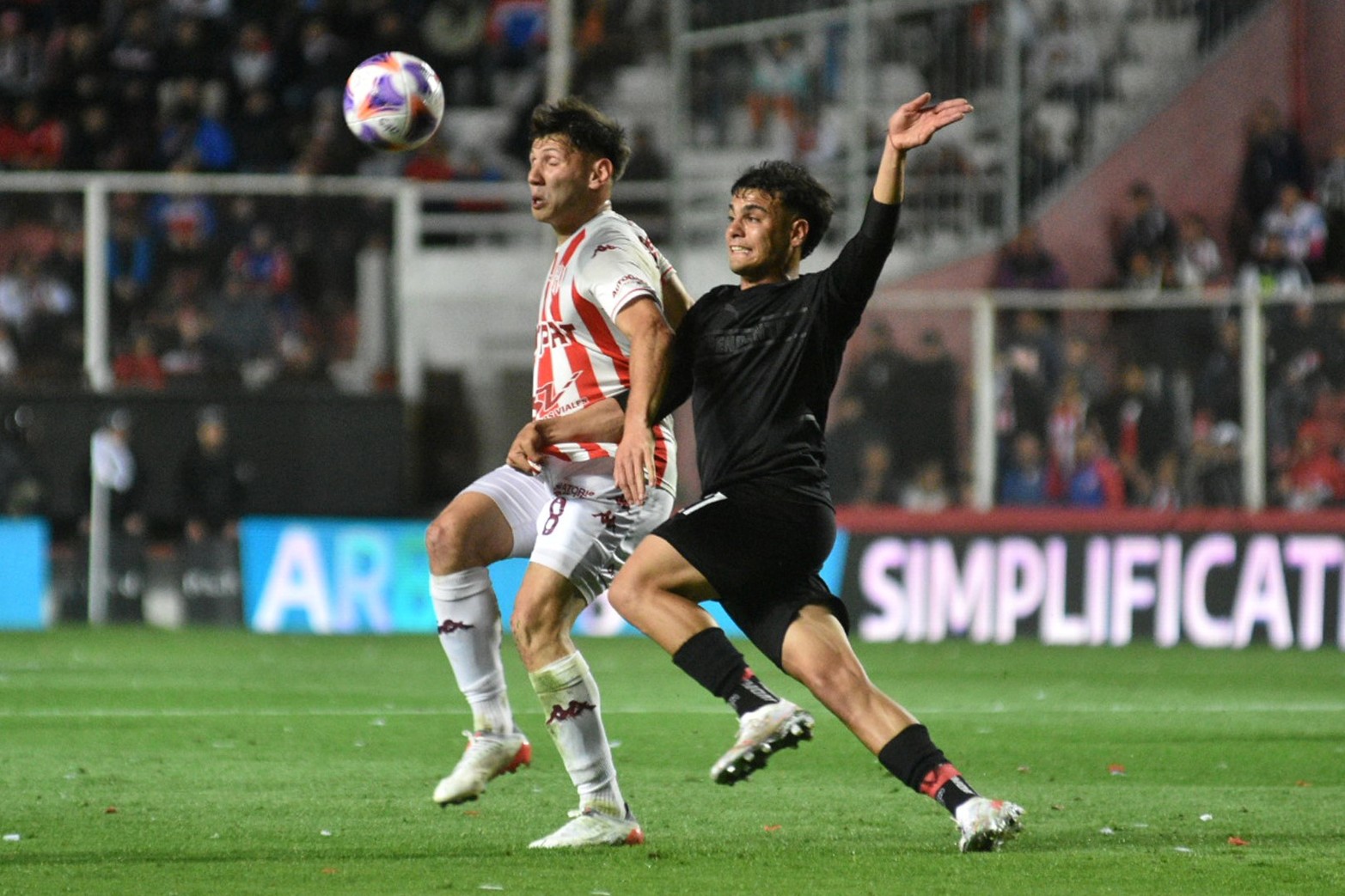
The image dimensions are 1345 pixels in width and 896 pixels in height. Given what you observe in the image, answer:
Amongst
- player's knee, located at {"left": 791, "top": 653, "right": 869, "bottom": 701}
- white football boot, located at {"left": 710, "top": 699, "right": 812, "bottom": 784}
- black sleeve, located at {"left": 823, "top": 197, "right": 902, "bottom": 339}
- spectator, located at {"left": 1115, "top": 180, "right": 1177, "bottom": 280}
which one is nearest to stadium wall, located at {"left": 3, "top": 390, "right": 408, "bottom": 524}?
spectator, located at {"left": 1115, "top": 180, "right": 1177, "bottom": 280}

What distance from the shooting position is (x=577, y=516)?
6418mm

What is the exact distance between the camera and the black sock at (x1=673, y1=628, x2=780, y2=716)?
5.94 m

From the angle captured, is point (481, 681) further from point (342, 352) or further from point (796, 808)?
point (342, 352)

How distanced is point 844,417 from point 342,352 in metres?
4.62

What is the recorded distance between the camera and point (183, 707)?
10.9 meters

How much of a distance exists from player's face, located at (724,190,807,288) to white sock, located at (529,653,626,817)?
1.27 m

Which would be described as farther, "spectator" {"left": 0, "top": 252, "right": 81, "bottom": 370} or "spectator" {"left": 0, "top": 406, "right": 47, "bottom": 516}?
"spectator" {"left": 0, "top": 406, "right": 47, "bottom": 516}

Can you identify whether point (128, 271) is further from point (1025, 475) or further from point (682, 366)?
point (682, 366)

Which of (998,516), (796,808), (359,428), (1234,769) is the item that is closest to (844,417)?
(998,516)

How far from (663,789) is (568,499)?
1.73 m

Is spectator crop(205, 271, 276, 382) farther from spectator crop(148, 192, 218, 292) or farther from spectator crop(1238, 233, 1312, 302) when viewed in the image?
spectator crop(1238, 233, 1312, 302)

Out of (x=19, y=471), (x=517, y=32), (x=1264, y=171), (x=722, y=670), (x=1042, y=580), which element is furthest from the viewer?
(x=517, y=32)

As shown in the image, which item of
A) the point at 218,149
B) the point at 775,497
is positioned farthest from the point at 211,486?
the point at 775,497

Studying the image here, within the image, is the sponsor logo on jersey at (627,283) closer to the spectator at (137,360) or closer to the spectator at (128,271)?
→ the spectator at (128,271)
